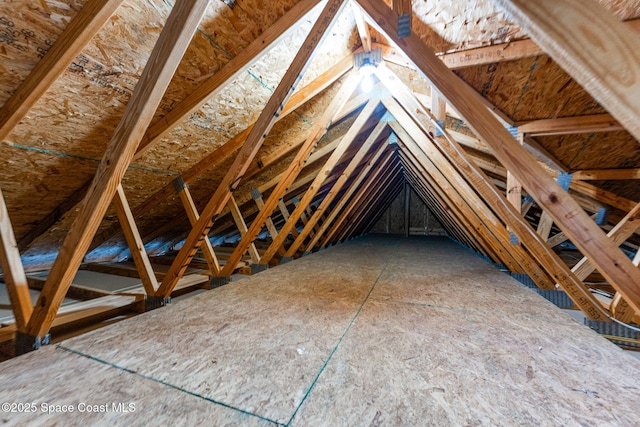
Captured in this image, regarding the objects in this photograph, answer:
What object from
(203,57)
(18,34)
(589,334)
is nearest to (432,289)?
(589,334)

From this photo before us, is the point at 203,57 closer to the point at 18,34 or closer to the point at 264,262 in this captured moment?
the point at 18,34

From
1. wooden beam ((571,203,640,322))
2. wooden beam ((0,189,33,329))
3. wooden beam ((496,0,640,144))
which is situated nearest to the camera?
wooden beam ((496,0,640,144))

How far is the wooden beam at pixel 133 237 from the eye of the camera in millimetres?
1735

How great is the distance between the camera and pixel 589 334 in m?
1.57

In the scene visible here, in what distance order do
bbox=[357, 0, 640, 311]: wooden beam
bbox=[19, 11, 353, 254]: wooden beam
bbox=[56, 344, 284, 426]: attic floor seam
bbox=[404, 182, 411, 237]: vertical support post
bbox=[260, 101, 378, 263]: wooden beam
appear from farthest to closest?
bbox=[404, 182, 411, 237]: vertical support post < bbox=[260, 101, 378, 263]: wooden beam < bbox=[19, 11, 353, 254]: wooden beam < bbox=[357, 0, 640, 311]: wooden beam < bbox=[56, 344, 284, 426]: attic floor seam

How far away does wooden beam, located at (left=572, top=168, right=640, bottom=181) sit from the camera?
2.10 meters

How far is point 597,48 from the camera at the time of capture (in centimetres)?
49

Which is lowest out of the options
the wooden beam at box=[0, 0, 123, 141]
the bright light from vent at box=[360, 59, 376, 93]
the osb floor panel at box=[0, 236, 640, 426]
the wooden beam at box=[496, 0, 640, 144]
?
the osb floor panel at box=[0, 236, 640, 426]

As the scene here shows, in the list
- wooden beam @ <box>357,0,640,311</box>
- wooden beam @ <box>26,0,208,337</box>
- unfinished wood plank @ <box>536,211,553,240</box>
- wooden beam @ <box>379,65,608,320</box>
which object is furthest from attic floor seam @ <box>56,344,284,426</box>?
unfinished wood plank @ <box>536,211,553,240</box>

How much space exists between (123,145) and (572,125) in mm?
2947

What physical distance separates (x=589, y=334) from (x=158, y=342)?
2.74 m

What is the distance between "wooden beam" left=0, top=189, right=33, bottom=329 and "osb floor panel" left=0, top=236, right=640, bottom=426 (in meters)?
0.29

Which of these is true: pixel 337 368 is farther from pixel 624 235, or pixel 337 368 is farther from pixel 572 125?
pixel 624 235

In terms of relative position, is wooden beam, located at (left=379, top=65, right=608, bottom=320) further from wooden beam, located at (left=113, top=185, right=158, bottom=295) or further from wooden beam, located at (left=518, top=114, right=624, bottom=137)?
wooden beam, located at (left=113, top=185, right=158, bottom=295)
